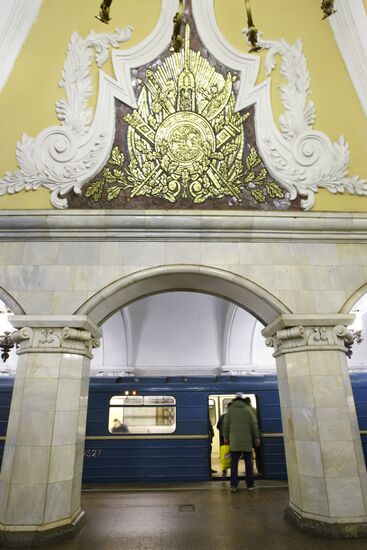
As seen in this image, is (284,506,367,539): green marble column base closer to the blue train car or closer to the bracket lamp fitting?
the blue train car

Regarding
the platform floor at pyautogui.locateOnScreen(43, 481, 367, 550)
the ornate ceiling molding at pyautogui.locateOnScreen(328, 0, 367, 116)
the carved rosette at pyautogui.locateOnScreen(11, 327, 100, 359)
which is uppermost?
the ornate ceiling molding at pyautogui.locateOnScreen(328, 0, 367, 116)

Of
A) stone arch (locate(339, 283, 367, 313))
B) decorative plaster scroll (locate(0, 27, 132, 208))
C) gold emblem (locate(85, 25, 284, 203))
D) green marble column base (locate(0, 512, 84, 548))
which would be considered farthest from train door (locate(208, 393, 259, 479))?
decorative plaster scroll (locate(0, 27, 132, 208))

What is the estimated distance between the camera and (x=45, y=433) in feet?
12.3

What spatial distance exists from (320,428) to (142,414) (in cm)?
354

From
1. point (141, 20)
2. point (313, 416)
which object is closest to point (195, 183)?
point (141, 20)

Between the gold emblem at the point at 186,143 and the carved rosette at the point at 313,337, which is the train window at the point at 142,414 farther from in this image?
the gold emblem at the point at 186,143

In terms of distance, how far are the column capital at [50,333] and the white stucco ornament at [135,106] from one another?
5.15 feet

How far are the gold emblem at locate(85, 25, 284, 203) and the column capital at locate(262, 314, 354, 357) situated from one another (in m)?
1.77

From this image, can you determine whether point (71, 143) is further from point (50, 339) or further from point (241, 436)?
point (241, 436)

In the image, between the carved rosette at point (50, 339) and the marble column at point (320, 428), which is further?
the carved rosette at point (50, 339)

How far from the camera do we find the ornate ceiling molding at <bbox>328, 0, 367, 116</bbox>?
5277 millimetres

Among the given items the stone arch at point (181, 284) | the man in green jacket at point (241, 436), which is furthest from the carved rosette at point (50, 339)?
the man in green jacket at point (241, 436)

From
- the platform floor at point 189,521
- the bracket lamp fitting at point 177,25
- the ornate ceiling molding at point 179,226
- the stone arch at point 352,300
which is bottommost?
the platform floor at point 189,521

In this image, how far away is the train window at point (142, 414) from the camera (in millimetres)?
6270
